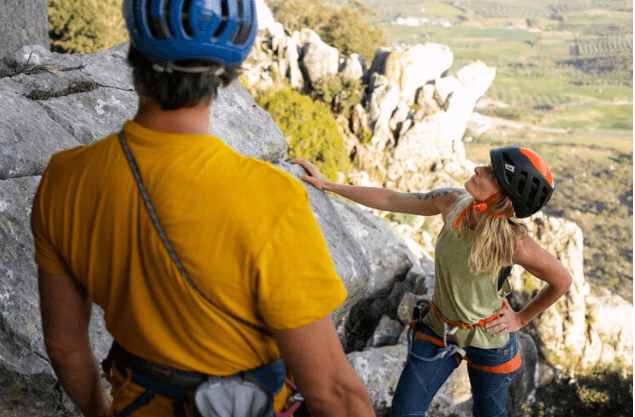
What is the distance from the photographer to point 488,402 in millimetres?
4473

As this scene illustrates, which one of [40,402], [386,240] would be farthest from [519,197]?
[386,240]

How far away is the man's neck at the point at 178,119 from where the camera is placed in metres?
1.60

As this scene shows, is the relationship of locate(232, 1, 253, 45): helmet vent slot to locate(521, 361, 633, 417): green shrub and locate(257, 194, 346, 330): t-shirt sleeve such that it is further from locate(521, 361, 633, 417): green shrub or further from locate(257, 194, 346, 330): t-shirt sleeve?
locate(521, 361, 633, 417): green shrub

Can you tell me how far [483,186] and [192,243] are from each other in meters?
2.97

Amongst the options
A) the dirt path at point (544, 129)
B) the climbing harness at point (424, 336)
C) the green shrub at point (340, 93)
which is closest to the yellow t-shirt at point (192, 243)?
the climbing harness at point (424, 336)

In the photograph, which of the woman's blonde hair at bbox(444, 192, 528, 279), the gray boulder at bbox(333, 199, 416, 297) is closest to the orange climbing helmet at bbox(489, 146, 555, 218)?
the woman's blonde hair at bbox(444, 192, 528, 279)

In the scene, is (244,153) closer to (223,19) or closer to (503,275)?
(503,275)

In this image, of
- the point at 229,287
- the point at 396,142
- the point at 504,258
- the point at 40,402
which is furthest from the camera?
the point at 396,142

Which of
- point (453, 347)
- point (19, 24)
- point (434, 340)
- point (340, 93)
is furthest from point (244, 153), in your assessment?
point (340, 93)

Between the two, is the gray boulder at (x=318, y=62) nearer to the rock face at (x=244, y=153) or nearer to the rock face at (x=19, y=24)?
the rock face at (x=244, y=153)

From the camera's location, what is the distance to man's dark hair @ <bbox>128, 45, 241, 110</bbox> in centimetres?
158

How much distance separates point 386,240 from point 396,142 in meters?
29.6

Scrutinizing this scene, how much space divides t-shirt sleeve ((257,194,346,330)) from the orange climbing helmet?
8.88 ft

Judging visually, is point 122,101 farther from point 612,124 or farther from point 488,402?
point 612,124
